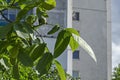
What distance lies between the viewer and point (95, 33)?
39.7m

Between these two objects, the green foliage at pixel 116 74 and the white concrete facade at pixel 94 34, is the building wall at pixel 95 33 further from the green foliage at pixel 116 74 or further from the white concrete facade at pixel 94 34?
the green foliage at pixel 116 74

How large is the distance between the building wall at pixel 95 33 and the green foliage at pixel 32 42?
36.5 meters

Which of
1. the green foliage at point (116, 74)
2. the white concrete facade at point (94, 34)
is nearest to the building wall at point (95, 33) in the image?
the white concrete facade at point (94, 34)

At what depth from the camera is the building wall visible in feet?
126

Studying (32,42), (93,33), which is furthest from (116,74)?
(32,42)

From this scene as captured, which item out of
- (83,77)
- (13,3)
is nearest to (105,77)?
(83,77)

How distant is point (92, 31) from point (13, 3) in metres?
38.2

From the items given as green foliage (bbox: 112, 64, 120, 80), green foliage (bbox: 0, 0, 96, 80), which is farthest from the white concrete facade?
green foliage (bbox: 0, 0, 96, 80)

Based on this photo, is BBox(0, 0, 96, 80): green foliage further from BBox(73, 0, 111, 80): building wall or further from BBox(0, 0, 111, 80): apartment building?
BBox(73, 0, 111, 80): building wall

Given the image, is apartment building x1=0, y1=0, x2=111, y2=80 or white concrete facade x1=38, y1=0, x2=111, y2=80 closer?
apartment building x1=0, y1=0, x2=111, y2=80

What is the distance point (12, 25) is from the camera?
1.26 m

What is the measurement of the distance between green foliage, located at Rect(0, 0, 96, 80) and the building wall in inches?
1438

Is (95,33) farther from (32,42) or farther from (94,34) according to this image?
(32,42)

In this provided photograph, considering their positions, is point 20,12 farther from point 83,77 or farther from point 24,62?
point 83,77
